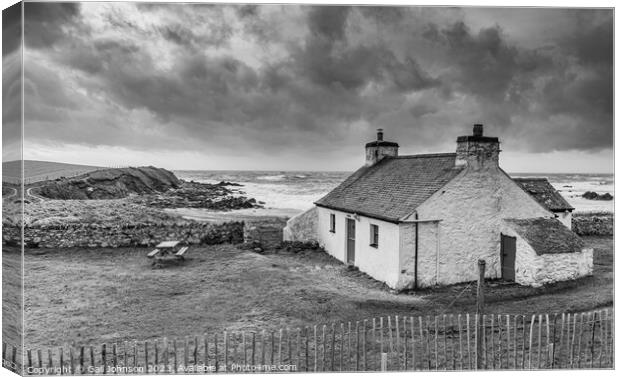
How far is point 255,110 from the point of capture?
11000 millimetres

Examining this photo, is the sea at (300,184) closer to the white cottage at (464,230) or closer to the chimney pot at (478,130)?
the white cottage at (464,230)

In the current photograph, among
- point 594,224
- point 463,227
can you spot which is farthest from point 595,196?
point 463,227

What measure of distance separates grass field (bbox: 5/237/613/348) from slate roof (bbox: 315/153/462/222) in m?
2.01


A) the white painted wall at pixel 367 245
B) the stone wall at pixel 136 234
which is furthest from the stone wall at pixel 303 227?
the stone wall at pixel 136 234

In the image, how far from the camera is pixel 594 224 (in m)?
12.3

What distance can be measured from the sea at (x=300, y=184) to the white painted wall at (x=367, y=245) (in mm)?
1325

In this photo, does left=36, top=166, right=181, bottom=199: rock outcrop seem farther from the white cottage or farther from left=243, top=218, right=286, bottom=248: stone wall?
the white cottage

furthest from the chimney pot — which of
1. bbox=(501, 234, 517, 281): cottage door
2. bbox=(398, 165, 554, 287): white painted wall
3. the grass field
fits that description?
the grass field

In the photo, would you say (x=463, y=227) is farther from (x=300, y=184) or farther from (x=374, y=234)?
(x=300, y=184)

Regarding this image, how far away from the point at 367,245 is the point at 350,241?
48.9 inches

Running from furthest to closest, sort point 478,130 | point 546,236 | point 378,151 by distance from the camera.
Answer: point 378,151 < point 546,236 < point 478,130

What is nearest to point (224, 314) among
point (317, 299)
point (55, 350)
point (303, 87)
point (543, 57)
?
point (317, 299)

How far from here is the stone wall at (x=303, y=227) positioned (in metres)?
15.7

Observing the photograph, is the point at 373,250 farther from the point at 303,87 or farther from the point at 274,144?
the point at 303,87
